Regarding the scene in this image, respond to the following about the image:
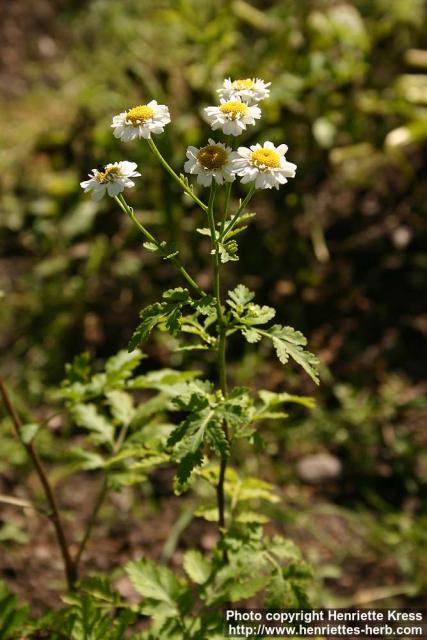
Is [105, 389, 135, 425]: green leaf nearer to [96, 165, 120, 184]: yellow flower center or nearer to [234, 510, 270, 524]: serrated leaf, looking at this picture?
[234, 510, 270, 524]: serrated leaf

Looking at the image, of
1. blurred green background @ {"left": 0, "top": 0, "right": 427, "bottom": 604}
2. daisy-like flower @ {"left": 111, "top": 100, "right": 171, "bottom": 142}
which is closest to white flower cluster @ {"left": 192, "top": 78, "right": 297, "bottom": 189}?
daisy-like flower @ {"left": 111, "top": 100, "right": 171, "bottom": 142}

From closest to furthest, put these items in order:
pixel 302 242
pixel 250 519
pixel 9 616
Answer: pixel 9 616 → pixel 250 519 → pixel 302 242

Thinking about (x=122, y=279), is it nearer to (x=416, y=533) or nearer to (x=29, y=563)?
(x=29, y=563)

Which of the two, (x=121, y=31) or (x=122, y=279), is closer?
(x=122, y=279)

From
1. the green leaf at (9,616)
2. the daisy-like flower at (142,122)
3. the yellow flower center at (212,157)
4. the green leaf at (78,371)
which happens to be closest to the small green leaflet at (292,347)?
the yellow flower center at (212,157)

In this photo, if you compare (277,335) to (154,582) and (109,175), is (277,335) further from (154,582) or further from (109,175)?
(154,582)

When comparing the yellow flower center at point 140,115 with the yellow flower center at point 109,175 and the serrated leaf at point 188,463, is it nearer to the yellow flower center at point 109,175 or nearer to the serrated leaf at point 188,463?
the yellow flower center at point 109,175

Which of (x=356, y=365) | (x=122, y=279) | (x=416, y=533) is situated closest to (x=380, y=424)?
(x=356, y=365)

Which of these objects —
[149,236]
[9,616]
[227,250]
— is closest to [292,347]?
[227,250]
